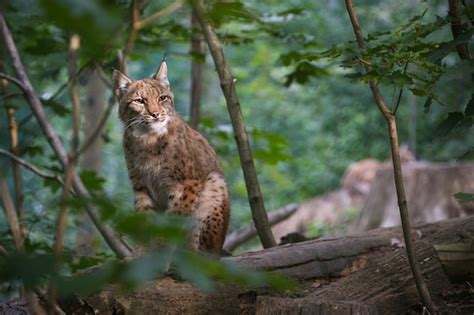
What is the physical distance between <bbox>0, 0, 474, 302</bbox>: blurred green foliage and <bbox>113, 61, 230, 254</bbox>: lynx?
30cm

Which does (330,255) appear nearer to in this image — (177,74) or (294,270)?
(294,270)

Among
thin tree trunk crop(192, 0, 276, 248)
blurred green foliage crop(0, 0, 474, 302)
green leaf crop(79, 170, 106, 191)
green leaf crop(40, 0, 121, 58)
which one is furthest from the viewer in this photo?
thin tree trunk crop(192, 0, 276, 248)

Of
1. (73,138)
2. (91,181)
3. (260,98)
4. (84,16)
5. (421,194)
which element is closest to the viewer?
(84,16)

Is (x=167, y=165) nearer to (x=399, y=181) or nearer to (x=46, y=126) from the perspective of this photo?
(x=46, y=126)

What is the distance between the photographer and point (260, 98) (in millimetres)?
16250

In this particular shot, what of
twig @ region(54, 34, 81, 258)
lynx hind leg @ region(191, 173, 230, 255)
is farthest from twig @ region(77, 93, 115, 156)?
lynx hind leg @ region(191, 173, 230, 255)

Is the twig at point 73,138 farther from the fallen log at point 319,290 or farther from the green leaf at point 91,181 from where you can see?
the green leaf at point 91,181

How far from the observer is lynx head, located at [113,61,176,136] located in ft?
15.5

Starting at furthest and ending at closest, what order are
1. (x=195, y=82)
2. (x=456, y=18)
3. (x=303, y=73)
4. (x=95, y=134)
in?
(x=195, y=82) < (x=303, y=73) < (x=456, y=18) < (x=95, y=134)

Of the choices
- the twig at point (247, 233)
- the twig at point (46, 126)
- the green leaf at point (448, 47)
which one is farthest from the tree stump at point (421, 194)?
the green leaf at point (448, 47)

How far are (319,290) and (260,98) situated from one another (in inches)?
497

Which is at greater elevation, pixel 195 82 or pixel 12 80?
pixel 195 82

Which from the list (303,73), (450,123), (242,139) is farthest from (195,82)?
(450,123)

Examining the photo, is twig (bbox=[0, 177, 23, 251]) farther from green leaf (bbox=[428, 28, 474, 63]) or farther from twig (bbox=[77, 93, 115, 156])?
green leaf (bbox=[428, 28, 474, 63])
